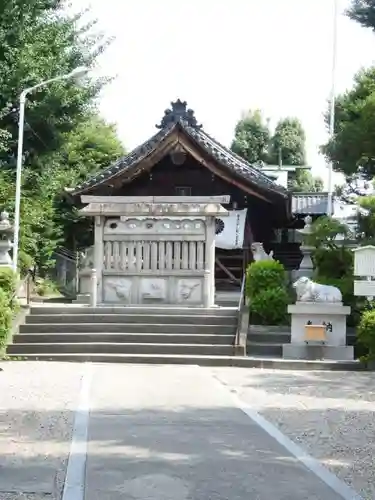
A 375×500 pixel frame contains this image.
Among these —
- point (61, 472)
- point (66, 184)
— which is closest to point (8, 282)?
point (61, 472)

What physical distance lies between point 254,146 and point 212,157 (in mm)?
27960

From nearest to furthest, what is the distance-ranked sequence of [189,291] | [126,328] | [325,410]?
[325,410] → [126,328] → [189,291]

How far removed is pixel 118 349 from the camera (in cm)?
1479

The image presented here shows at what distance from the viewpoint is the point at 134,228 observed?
17484 mm

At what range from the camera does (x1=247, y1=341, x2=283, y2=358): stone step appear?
14906mm

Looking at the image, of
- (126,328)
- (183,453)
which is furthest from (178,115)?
(183,453)

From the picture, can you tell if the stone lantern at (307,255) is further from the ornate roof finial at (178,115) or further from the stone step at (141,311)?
the ornate roof finial at (178,115)

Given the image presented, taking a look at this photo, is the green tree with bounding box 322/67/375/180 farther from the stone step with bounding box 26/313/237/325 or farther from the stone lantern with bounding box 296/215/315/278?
the stone step with bounding box 26/313/237/325

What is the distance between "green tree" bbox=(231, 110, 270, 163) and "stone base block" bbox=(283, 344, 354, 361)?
3544cm

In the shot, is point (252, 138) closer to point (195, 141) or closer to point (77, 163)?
Result: point (77, 163)

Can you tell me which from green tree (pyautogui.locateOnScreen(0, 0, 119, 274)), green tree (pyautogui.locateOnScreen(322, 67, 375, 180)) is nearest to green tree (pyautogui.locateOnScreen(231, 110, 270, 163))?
green tree (pyautogui.locateOnScreen(0, 0, 119, 274))

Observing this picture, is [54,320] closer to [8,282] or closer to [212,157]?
[8,282]

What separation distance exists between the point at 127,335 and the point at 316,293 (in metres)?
4.17

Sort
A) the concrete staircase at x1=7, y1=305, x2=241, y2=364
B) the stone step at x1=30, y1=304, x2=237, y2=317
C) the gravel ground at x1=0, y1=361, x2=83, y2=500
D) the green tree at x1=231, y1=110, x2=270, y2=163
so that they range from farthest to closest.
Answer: the green tree at x1=231, y1=110, x2=270, y2=163
the stone step at x1=30, y1=304, x2=237, y2=317
the concrete staircase at x1=7, y1=305, x2=241, y2=364
the gravel ground at x1=0, y1=361, x2=83, y2=500
